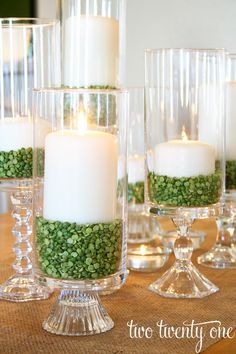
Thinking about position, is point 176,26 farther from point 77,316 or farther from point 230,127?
point 77,316

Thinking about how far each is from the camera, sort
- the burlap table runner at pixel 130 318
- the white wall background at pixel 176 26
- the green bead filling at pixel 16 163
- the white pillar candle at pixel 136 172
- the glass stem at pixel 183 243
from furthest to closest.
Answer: the white wall background at pixel 176 26
the white pillar candle at pixel 136 172
the glass stem at pixel 183 243
the green bead filling at pixel 16 163
the burlap table runner at pixel 130 318

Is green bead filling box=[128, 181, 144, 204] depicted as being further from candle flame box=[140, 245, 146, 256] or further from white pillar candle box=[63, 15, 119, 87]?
white pillar candle box=[63, 15, 119, 87]

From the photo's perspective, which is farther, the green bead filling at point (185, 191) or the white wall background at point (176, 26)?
the white wall background at point (176, 26)

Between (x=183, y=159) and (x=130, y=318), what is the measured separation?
0.93ft

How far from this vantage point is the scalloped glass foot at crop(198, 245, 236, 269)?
4.29ft

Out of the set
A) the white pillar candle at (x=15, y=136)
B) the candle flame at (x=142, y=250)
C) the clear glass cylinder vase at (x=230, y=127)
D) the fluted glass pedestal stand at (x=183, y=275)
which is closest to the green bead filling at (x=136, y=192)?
the candle flame at (x=142, y=250)

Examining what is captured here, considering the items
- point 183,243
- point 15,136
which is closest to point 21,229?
point 15,136

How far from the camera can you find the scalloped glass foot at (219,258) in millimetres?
1307

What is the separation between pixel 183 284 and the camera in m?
1.13

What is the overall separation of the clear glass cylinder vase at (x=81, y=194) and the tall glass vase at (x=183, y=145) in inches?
8.7

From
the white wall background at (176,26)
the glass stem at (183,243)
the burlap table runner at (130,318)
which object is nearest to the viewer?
the burlap table runner at (130,318)

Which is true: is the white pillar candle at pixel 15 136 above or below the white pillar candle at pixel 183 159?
above

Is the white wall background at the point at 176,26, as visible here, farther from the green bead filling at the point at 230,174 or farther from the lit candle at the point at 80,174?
the lit candle at the point at 80,174

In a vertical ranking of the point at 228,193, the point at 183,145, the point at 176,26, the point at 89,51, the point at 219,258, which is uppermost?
the point at 176,26
